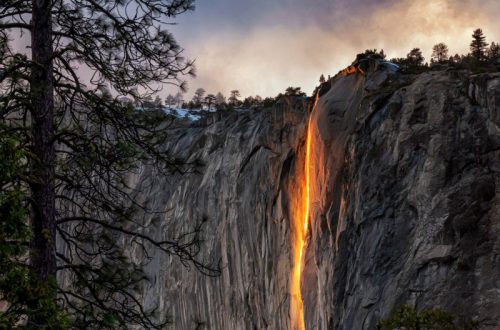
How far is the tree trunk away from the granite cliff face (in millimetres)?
3135

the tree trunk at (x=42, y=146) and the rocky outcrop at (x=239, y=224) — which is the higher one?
the rocky outcrop at (x=239, y=224)

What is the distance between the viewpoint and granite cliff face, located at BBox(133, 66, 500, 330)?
59.2ft

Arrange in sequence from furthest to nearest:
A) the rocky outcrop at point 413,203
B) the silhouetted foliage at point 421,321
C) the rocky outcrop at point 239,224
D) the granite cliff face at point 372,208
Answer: the rocky outcrop at point 239,224 → the granite cliff face at point 372,208 → the rocky outcrop at point 413,203 → the silhouetted foliage at point 421,321

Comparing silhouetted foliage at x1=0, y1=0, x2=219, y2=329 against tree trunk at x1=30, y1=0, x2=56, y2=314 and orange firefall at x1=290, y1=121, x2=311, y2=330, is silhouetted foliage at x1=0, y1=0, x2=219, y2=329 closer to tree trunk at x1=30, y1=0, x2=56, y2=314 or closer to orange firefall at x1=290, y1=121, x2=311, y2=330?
tree trunk at x1=30, y1=0, x2=56, y2=314

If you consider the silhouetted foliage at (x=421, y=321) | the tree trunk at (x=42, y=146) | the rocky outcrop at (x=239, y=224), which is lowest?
the silhouetted foliage at (x=421, y=321)

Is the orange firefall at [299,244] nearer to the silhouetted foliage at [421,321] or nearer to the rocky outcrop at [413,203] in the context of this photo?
the rocky outcrop at [413,203]

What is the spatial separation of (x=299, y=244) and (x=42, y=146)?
23688mm

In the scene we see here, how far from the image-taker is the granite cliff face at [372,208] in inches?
710

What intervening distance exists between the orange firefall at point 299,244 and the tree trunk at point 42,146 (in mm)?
22312

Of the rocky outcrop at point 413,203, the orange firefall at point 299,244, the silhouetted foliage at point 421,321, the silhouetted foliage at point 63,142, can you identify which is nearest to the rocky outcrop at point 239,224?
the orange firefall at point 299,244

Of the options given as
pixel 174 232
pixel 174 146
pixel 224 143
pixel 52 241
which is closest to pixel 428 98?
pixel 52 241

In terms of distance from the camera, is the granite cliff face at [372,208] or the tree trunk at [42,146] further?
the granite cliff face at [372,208]

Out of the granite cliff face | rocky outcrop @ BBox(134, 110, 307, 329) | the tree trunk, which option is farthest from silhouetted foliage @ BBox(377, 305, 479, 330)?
rocky outcrop @ BBox(134, 110, 307, 329)

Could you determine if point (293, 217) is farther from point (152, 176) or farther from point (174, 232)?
point (152, 176)
